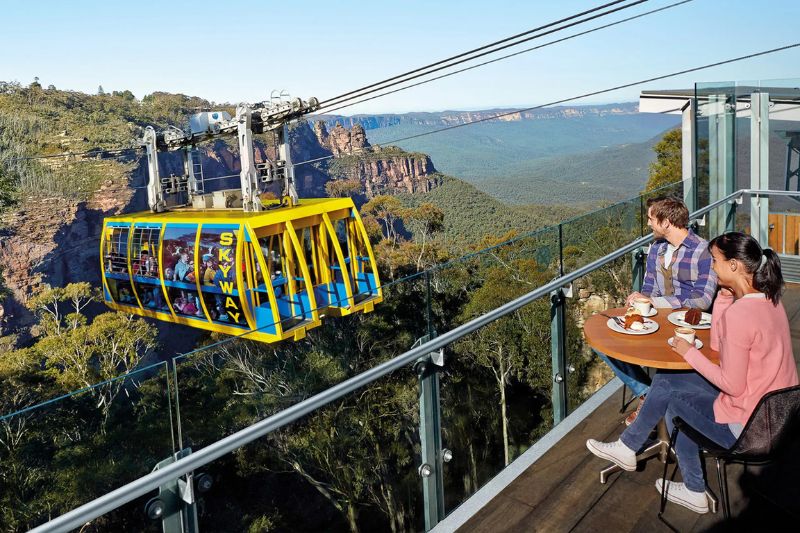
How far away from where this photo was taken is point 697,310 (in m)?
2.72

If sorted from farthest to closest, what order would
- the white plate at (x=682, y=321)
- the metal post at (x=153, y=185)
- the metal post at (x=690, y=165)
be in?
the metal post at (x=153, y=185)
the metal post at (x=690, y=165)
the white plate at (x=682, y=321)

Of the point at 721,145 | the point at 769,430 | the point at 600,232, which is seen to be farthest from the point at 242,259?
the point at 769,430

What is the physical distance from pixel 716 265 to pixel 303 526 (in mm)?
1619

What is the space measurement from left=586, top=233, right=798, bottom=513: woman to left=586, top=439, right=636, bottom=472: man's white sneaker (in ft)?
0.39

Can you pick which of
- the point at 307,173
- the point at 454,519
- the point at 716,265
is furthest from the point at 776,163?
the point at 307,173

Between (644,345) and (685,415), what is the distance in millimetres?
307

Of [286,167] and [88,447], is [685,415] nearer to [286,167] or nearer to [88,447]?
[88,447]

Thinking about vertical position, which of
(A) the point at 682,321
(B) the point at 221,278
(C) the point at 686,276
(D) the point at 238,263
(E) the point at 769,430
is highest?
(C) the point at 686,276

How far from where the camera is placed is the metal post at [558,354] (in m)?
3.04

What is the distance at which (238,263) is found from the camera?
9.48 meters

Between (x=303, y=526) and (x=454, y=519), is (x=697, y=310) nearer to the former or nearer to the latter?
(x=454, y=519)

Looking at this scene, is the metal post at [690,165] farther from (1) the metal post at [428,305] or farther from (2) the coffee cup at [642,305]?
(1) the metal post at [428,305]

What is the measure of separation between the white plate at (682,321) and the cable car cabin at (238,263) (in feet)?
21.1

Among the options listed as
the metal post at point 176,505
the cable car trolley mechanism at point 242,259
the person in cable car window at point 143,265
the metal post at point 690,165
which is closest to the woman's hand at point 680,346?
the metal post at point 176,505
